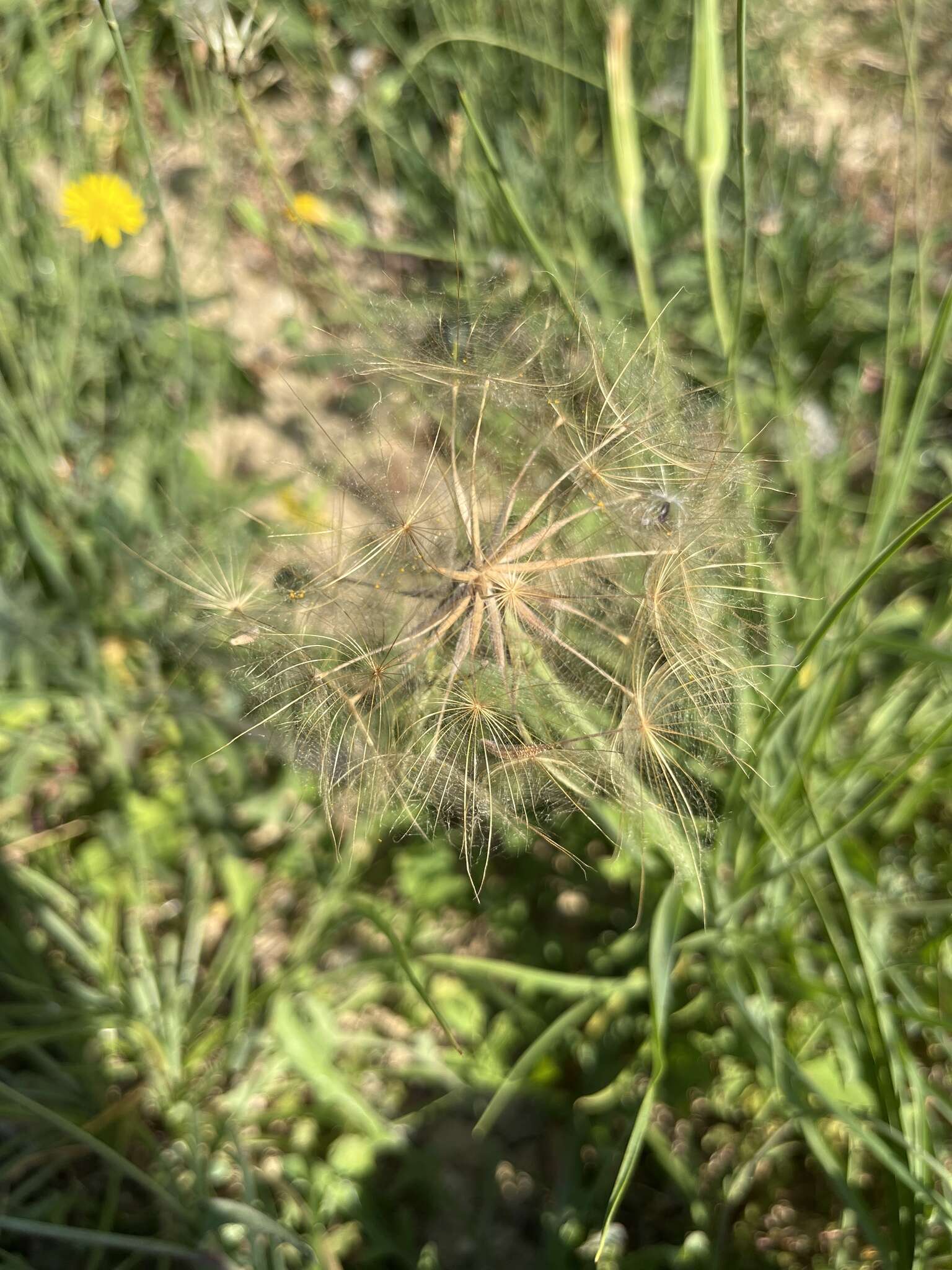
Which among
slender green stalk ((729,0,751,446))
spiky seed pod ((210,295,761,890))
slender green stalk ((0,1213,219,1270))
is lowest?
slender green stalk ((0,1213,219,1270))

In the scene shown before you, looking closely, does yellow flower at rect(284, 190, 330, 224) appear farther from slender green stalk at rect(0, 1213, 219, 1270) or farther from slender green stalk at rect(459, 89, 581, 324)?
slender green stalk at rect(0, 1213, 219, 1270)

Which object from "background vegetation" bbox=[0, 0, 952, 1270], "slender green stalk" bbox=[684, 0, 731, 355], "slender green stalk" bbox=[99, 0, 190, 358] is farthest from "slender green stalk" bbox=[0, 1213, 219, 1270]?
"slender green stalk" bbox=[684, 0, 731, 355]

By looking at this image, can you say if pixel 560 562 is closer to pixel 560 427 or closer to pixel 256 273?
pixel 560 427

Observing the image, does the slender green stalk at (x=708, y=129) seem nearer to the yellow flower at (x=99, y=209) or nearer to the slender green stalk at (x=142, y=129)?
the slender green stalk at (x=142, y=129)

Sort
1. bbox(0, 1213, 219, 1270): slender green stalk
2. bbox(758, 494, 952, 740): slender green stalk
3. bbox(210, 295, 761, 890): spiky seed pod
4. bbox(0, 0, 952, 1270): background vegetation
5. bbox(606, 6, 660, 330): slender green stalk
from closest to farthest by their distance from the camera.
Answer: bbox(758, 494, 952, 740): slender green stalk → bbox(606, 6, 660, 330): slender green stalk → bbox(210, 295, 761, 890): spiky seed pod → bbox(0, 1213, 219, 1270): slender green stalk → bbox(0, 0, 952, 1270): background vegetation

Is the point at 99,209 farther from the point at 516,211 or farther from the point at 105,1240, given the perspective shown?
the point at 105,1240

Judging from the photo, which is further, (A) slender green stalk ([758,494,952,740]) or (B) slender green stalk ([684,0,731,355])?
(B) slender green stalk ([684,0,731,355])

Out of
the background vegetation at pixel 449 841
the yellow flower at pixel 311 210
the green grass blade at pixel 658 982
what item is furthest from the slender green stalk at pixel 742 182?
the yellow flower at pixel 311 210
